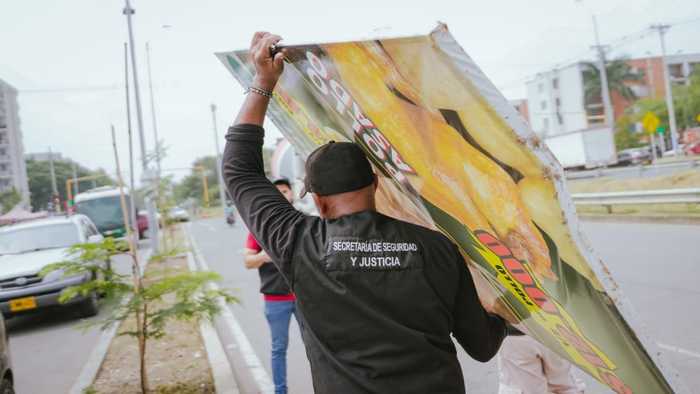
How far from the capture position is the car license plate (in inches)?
368

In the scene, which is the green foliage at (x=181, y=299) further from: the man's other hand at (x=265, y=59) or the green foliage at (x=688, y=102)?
the green foliage at (x=688, y=102)

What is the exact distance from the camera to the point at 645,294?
7316 mm

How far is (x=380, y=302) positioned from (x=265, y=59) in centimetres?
86

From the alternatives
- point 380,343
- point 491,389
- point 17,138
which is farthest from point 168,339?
point 17,138

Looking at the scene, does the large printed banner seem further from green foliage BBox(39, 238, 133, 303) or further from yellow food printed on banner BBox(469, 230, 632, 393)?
green foliage BBox(39, 238, 133, 303)

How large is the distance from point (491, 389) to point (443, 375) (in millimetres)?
3496

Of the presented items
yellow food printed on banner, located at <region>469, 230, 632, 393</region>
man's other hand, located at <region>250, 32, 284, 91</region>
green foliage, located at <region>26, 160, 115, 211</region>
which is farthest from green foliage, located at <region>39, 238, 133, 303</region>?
green foliage, located at <region>26, 160, 115, 211</region>

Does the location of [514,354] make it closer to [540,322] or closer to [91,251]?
[540,322]

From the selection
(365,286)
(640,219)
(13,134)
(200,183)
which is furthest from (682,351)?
(200,183)

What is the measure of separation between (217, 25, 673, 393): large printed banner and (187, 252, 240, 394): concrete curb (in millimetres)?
4043

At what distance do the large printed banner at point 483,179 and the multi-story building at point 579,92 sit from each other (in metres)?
62.3

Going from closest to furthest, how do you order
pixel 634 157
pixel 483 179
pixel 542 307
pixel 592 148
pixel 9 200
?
pixel 483 179
pixel 542 307
pixel 592 148
pixel 9 200
pixel 634 157

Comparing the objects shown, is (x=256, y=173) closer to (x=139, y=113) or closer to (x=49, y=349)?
(x=49, y=349)

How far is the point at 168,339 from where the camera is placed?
7793 millimetres
